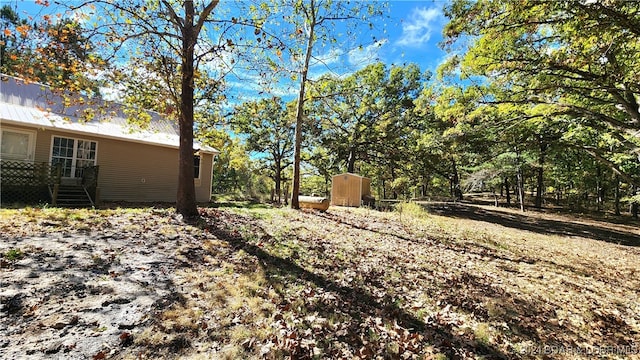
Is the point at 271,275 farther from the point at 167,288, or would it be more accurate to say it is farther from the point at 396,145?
the point at 396,145

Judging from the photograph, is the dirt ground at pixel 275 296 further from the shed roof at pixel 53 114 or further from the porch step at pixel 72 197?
the shed roof at pixel 53 114

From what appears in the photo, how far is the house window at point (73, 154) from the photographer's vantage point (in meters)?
11.0

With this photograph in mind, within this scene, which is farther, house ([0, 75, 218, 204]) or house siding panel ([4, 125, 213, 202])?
house siding panel ([4, 125, 213, 202])

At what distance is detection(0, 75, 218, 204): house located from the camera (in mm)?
9664

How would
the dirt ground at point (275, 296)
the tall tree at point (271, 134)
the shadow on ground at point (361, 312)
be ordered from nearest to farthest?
the dirt ground at point (275, 296) < the shadow on ground at point (361, 312) < the tall tree at point (271, 134)

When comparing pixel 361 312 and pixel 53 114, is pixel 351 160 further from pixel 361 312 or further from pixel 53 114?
pixel 361 312

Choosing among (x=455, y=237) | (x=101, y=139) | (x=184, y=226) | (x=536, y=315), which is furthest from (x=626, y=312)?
(x=101, y=139)

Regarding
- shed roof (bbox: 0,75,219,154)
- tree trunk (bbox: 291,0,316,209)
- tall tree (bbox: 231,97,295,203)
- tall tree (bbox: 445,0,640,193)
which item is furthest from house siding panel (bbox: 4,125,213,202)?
tall tree (bbox: 445,0,640,193)

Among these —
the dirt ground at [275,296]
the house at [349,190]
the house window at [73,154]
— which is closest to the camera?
the dirt ground at [275,296]

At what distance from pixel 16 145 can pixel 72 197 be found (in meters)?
2.76

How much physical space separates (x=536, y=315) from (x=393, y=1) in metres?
8.97

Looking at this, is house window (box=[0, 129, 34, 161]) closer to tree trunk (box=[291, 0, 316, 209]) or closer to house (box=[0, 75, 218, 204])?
house (box=[0, 75, 218, 204])

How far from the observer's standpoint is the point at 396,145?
2311 cm

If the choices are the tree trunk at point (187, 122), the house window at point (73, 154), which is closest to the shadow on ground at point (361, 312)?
the tree trunk at point (187, 122)
